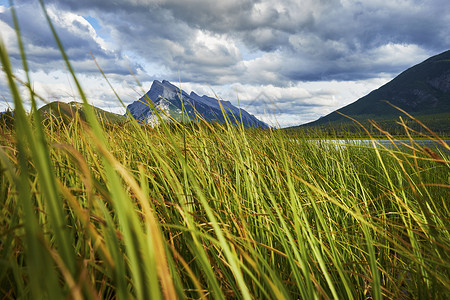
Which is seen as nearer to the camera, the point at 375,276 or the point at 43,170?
the point at 43,170

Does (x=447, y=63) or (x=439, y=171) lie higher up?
(x=447, y=63)

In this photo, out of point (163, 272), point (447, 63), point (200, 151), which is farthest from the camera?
point (447, 63)

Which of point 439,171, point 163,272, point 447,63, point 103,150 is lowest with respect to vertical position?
point 439,171

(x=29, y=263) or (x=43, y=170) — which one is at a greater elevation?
(x=43, y=170)

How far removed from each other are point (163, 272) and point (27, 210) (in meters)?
0.24

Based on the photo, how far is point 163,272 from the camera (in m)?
0.44

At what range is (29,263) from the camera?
0.99 ft

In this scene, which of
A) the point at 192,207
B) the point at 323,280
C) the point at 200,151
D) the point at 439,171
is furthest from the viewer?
the point at 439,171

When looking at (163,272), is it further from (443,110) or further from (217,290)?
(443,110)

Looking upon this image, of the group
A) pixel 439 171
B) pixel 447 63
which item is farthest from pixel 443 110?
pixel 439 171

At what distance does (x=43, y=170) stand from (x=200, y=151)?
1.54 m

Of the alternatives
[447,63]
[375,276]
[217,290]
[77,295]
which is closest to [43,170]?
A: [77,295]

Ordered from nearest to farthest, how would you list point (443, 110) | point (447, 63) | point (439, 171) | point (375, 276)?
point (375, 276)
point (439, 171)
point (443, 110)
point (447, 63)

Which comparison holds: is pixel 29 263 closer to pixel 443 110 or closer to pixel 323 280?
pixel 323 280
